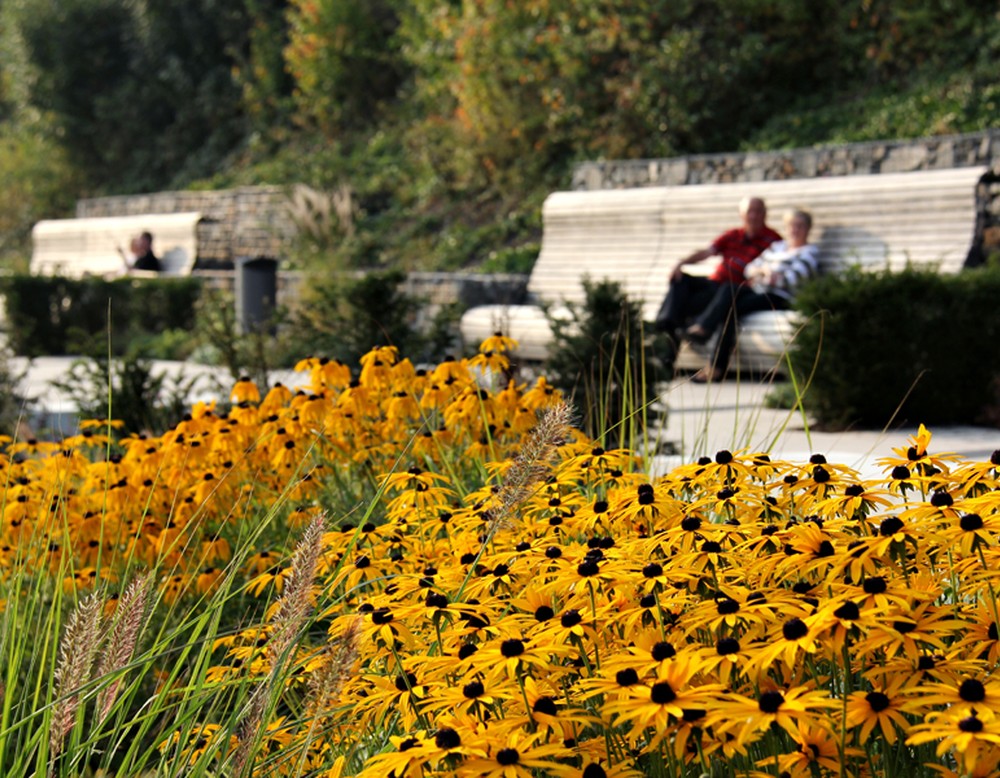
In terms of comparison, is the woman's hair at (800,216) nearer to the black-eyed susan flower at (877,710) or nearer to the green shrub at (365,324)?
the green shrub at (365,324)

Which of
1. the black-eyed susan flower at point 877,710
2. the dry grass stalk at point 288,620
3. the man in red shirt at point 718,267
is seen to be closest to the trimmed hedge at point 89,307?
the man in red shirt at point 718,267

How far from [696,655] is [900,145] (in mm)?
9538

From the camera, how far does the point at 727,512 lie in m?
2.16

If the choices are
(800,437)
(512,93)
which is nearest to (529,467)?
(800,437)

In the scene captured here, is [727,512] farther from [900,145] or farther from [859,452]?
[900,145]

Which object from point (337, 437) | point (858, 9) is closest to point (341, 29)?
point (858, 9)

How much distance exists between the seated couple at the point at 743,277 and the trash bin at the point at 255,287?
360cm

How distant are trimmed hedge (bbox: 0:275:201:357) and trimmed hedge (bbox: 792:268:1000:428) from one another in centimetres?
797

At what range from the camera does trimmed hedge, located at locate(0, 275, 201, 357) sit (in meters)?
12.2

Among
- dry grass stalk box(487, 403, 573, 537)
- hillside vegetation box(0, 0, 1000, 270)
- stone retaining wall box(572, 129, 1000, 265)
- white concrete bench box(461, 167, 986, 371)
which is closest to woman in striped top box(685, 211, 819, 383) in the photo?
white concrete bench box(461, 167, 986, 371)

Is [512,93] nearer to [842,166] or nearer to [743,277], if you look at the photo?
[842,166]

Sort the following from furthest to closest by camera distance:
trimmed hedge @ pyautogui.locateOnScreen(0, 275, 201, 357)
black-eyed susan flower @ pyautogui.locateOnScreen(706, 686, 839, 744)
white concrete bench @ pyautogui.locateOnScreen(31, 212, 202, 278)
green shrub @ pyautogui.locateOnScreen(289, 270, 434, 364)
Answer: white concrete bench @ pyautogui.locateOnScreen(31, 212, 202, 278)
trimmed hedge @ pyautogui.locateOnScreen(0, 275, 201, 357)
green shrub @ pyautogui.locateOnScreen(289, 270, 434, 364)
black-eyed susan flower @ pyautogui.locateOnScreen(706, 686, 839, 744)

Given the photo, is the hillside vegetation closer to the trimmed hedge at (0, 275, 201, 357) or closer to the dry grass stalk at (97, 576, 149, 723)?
the trimmed hedge at (0, 275, 201, 357)

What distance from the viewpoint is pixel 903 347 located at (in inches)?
247
